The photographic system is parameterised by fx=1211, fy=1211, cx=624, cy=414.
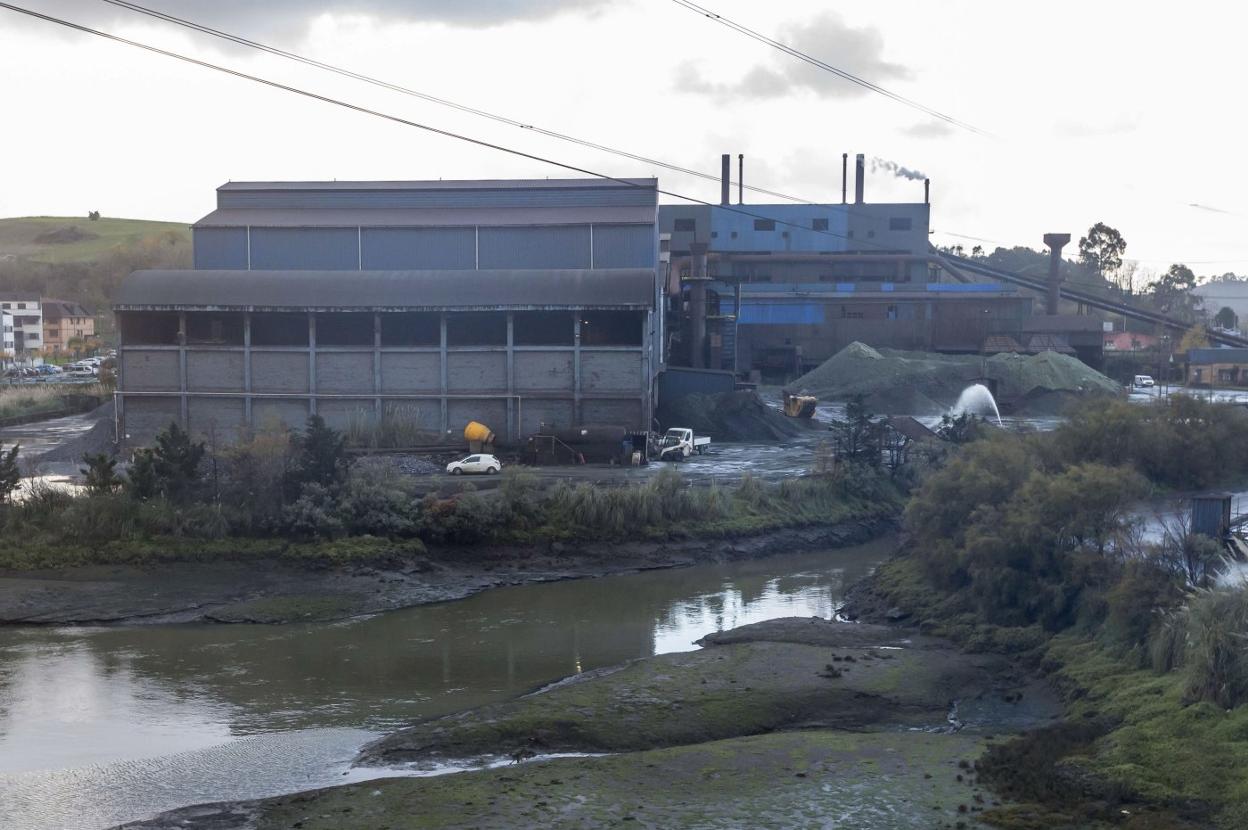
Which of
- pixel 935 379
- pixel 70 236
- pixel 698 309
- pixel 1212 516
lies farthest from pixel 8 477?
pixel 70 236

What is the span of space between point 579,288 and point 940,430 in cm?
1477

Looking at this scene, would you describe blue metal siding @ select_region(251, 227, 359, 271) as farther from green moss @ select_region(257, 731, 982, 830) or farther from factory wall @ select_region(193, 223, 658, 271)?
green moss @ select_region(257, 731, 982, 830)

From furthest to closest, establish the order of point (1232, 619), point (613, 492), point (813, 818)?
point (613, 492)
point (1232, 619)
point (813, 818)

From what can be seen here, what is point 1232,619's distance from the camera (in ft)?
55.4

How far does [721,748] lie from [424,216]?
41.3 meters

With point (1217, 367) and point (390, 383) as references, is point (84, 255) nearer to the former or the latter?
point (390, 383)

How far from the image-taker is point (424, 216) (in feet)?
180

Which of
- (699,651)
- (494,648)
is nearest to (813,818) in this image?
(699,651)

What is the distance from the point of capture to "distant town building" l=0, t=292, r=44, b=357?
110m

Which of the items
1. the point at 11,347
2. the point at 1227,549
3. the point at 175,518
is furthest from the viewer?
the point at 11,347

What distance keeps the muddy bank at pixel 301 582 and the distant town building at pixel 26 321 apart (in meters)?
91.0

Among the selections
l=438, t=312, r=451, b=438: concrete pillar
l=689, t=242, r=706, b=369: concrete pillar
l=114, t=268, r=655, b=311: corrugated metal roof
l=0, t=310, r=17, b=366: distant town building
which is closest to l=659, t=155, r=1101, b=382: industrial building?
l=689, t=242, r=706, b=369: concrete pillar

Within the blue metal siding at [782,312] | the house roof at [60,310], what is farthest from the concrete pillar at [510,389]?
the house roof at [60,310]

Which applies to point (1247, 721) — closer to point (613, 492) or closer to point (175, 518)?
point (613, 492)
